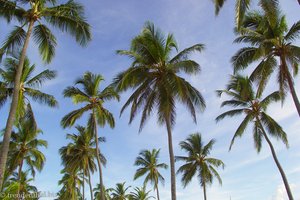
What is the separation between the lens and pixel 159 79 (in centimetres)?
1972

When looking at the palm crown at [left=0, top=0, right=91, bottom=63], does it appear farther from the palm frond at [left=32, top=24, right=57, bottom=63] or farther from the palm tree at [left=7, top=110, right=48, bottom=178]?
the palm tree at [left=7, top=110, right=48, bottom=178]

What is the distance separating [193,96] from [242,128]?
850 cm

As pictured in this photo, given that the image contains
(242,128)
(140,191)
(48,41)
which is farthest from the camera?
(140,191)

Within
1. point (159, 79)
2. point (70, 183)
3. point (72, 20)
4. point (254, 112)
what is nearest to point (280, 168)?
point (254, 112)

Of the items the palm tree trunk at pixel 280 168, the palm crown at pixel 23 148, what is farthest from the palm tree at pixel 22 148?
the palm tree trunk at pixel 280 168

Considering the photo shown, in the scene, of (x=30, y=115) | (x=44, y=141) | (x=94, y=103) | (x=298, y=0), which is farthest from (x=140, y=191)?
(x=298, y=0)

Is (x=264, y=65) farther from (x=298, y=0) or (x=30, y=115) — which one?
(x=30, y=115)

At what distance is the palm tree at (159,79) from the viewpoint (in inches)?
749

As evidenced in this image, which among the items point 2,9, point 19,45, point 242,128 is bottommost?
point 242,128

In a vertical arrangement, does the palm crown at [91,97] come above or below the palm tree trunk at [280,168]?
above

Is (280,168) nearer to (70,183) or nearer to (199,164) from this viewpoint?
(199,164)

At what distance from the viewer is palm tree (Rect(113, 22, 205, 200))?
19016mm

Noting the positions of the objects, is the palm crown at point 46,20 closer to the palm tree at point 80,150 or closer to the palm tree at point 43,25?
the palm tree at point 43,25

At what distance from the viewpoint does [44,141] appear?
33938mm
